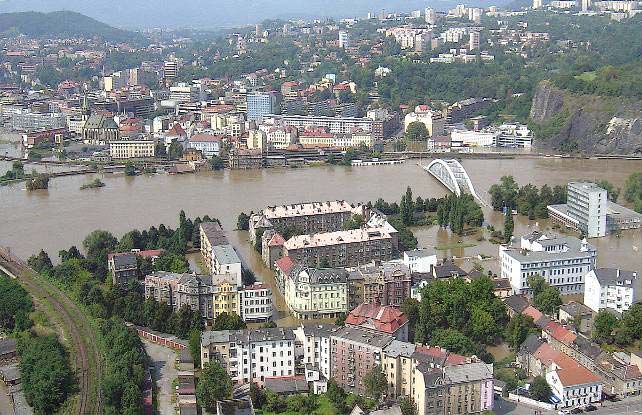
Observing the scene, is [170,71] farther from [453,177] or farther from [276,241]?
[276,241]

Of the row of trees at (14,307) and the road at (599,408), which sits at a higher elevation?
the row of trees at (14,307)

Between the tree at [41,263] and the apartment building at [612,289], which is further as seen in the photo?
the tree at [41,263]

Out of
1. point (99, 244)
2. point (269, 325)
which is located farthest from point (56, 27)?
point (269, 325)

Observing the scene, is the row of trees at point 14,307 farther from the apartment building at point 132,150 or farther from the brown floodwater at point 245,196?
the apartment building at point 132,150

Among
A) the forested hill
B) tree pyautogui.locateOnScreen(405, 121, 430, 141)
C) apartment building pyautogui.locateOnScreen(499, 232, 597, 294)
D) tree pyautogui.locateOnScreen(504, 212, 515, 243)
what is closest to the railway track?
apartment building pyautogui.locateOnScreen(499, 232, 597, 294)

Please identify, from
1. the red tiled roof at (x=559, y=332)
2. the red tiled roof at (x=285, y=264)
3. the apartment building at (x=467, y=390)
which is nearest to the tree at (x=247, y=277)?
the red tiled roof at (x=285, y=264)

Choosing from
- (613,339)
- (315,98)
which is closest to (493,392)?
(613,339)

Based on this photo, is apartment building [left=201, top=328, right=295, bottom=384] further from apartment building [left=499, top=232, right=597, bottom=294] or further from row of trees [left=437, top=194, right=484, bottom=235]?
row of trees [left=437, top=194, right=484, bottom=235]
